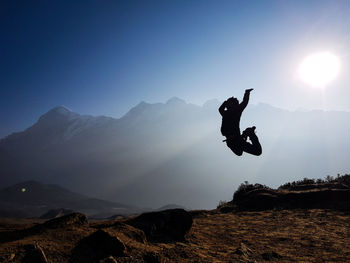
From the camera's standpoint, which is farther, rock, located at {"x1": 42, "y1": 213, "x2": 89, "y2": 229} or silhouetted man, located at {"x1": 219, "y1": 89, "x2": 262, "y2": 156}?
silhouetted man, located at {"x1": 219, "y1": 89, "x2": 262, "y2": 156}

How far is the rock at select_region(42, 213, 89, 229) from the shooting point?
529cm

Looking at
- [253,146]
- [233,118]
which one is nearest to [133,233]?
[253,146]

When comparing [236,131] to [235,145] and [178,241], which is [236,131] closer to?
[235,145]

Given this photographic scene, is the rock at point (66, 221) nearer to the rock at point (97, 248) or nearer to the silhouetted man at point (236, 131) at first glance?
the rock at point (97, 248)

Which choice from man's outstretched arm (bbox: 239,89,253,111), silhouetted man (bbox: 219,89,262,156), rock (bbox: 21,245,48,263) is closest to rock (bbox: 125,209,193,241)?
rock (bbox: 21,245,48,263)

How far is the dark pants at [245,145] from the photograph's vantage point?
10211mm

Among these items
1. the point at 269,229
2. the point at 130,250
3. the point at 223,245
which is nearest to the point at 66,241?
the point at 130,250

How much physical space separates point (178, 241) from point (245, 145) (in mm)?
5714

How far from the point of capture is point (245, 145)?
1036 centimetres

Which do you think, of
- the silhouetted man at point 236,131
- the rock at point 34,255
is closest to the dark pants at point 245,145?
the silhouetted man at point 236,131

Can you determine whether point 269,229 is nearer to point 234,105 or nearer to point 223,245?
point 223,245

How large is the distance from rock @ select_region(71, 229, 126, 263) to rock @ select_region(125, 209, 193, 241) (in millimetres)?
1628

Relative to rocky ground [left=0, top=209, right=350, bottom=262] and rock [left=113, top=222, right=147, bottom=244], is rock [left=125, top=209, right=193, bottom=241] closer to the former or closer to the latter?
rocky ground [left=0, top=209, right=350, bottom=262]

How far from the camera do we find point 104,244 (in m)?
4.32
